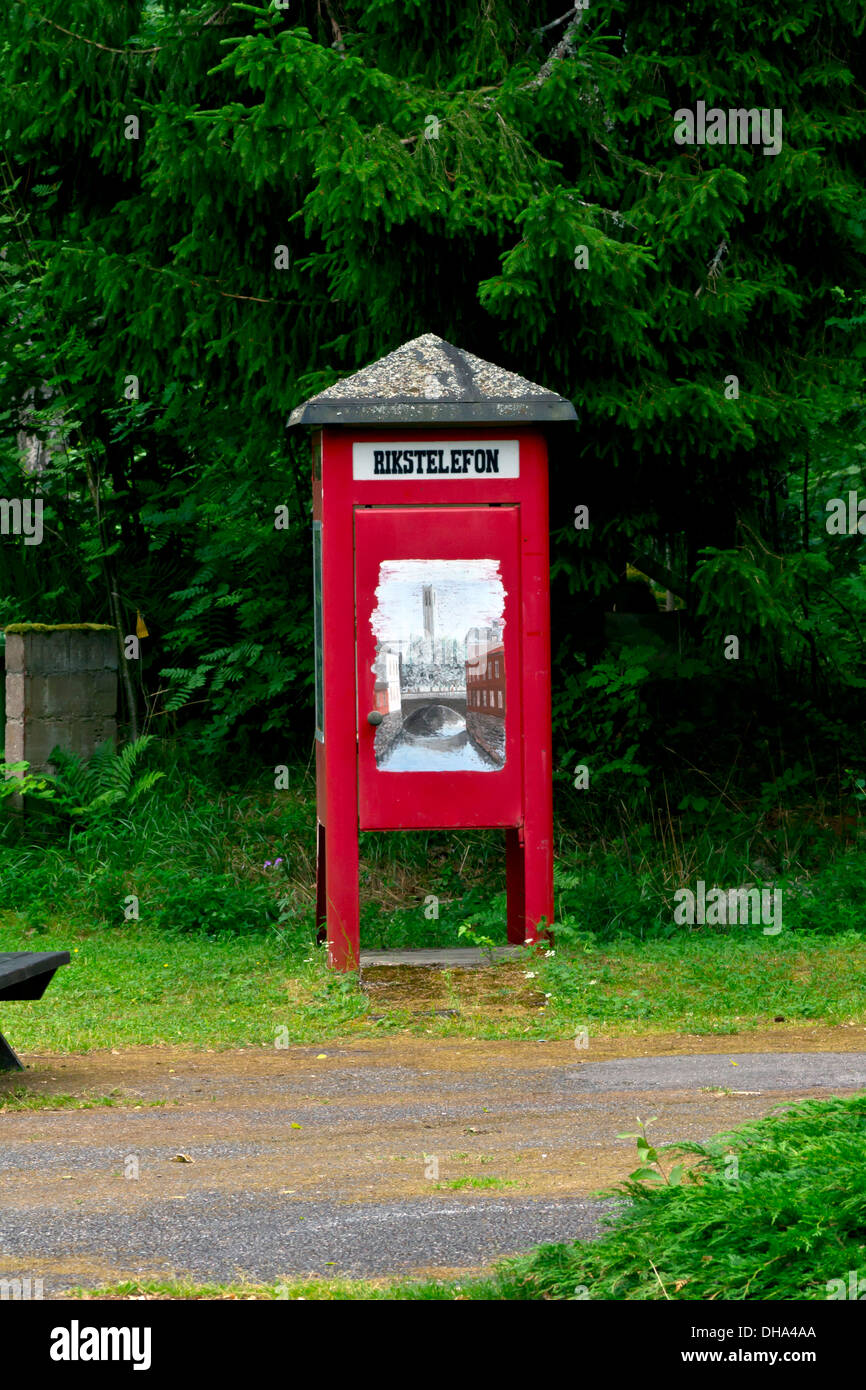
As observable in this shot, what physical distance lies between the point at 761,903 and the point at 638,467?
308cm

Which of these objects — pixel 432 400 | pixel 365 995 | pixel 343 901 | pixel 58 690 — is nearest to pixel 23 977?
pixel 365 995

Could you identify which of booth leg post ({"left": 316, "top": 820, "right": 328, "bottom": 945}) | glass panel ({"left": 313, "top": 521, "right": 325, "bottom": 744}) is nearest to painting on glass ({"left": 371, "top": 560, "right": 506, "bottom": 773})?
glass panel ({"left": 313, "top": 521, "right": 325, "bottom": 744})

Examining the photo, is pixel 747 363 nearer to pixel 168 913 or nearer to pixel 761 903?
pixel 761 903

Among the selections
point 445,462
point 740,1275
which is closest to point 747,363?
point 445,462

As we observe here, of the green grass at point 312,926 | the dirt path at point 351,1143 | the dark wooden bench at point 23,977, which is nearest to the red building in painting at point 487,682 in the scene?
the green grass at point 312,926

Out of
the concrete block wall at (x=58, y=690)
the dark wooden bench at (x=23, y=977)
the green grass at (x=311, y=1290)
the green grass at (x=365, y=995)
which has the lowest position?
the green grass at (x=365, y=995)

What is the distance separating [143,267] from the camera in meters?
11.5

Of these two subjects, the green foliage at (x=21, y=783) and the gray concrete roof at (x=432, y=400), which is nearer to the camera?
the gray concrete roof at (x=432, y=400)

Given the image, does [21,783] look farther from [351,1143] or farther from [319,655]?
[351,1143]

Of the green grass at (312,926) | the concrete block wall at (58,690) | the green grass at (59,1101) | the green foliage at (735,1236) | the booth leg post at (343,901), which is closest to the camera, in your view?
the green foliage at (735,1236)

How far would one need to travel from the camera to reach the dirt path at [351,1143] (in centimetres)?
449

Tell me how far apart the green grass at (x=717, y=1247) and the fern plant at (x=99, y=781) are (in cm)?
857

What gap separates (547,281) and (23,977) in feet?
17.8

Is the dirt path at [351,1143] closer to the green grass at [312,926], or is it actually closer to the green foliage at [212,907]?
the green grass at [312,926]
